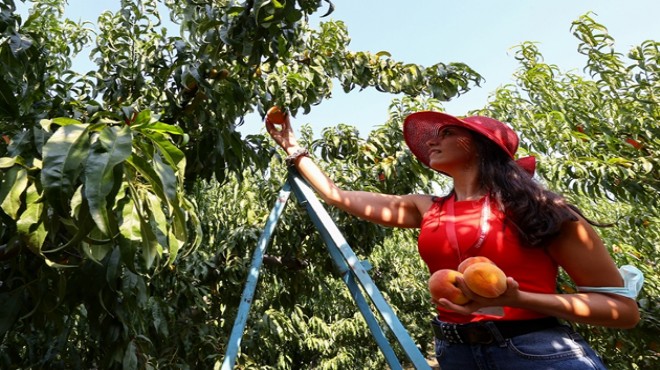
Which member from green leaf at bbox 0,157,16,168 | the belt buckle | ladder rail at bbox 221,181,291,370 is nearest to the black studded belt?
the belt buckle

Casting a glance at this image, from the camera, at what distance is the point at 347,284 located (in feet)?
4.71

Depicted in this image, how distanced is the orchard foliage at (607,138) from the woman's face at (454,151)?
5.31 ft

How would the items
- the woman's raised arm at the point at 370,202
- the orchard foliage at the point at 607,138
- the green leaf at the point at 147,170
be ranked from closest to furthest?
the green leaf at the point at 147,170, the woman's raised arm at the point at 370,202, the orchard foliage at the point at 607,138

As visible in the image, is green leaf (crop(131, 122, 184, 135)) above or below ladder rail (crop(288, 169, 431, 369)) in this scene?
above

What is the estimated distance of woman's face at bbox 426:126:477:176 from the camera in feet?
4.10

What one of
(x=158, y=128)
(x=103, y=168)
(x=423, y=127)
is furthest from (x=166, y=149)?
(x=423, y=127)

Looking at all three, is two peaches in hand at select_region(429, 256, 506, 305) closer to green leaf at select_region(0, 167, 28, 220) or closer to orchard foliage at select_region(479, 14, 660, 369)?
green leaf at select_region(0, 167, 28, 220)

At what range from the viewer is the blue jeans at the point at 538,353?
3.29 ft

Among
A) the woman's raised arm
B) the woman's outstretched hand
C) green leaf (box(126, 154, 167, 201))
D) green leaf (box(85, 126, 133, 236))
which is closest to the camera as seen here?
green leaf (box(85, 126, 133, 236))

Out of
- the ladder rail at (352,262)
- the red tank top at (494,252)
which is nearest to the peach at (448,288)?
the red tank top at (494,252)

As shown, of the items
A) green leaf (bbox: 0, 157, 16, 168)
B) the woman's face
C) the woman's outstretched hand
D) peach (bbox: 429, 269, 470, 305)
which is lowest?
peach (bbox: 429, 269, 470, 305)

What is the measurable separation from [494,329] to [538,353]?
9 cm

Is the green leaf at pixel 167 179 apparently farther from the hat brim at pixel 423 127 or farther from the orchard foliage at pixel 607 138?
the orchard foliage at pixel 607 138

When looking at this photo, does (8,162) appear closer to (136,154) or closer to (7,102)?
(136,154)
